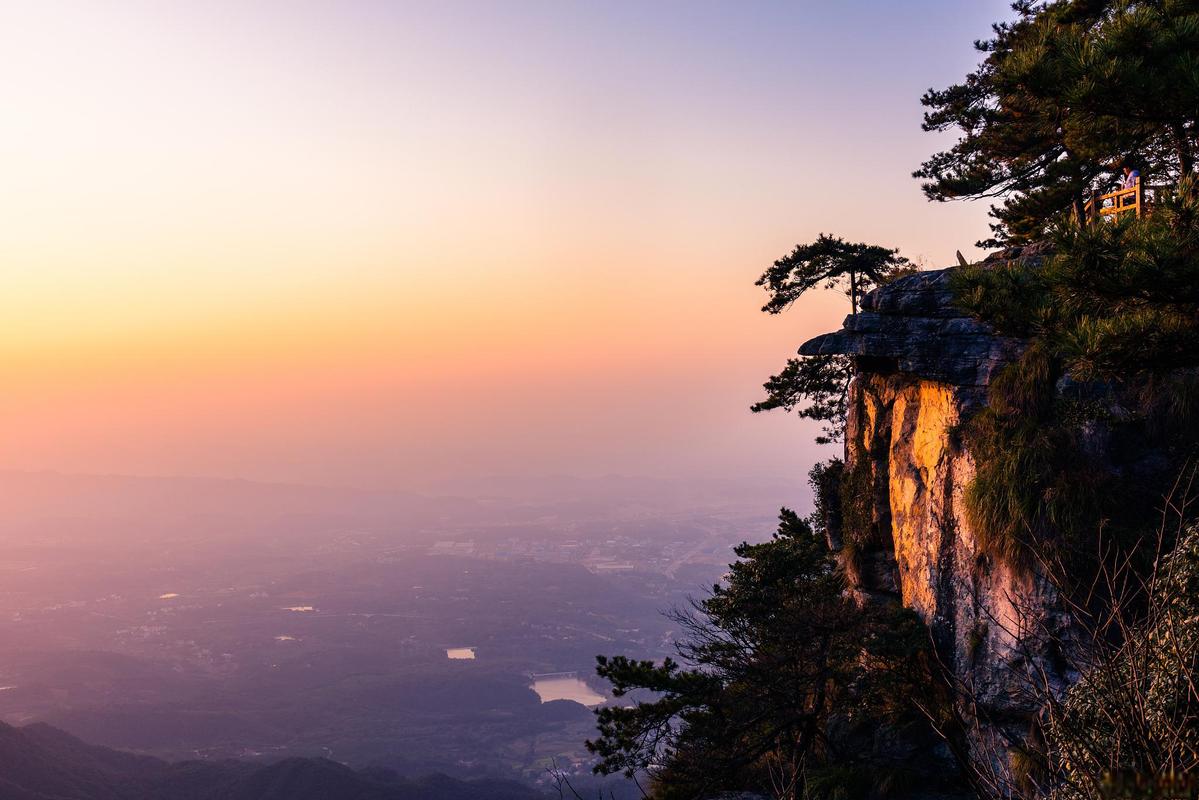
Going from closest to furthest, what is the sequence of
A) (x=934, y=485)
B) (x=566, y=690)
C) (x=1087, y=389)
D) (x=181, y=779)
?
(x=1087, y=389) → (x=934, y=485) → (x=181, y=779) → (x=566, y=690)

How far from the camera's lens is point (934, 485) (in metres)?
16.2

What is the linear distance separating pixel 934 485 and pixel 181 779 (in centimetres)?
7051

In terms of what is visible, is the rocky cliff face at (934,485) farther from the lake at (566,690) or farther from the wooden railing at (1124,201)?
the lake at (566,690)

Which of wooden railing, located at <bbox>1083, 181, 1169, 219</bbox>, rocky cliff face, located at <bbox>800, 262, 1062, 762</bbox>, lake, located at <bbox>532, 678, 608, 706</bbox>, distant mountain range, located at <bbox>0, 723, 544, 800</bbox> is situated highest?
wooden railing, located at <bbox>1083, 181, 1169, 219</bbox>

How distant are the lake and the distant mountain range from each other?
4923cm

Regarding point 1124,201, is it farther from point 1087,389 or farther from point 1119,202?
point 1087,389

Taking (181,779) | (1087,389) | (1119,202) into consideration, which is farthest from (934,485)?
(181,779)

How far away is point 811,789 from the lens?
14.1 metres

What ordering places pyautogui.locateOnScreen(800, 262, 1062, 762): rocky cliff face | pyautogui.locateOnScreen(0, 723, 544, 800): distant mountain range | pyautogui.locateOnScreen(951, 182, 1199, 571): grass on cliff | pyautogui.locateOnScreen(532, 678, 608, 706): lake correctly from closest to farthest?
pyautogui.locateOnScreen(951, 182, 1199, 571): grass on cliff → pyautogui.locateOnScreen(800, 262, 1062, 762): rocky cliff face → pyautogui.locateOnScreen(0, 723, 544, 800): distant mountain range → pyautogui.locateOnScreen(532, 678, 608, 706): lake

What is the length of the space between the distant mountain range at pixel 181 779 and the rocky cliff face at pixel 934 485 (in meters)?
54.7

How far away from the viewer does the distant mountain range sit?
57.4 metres

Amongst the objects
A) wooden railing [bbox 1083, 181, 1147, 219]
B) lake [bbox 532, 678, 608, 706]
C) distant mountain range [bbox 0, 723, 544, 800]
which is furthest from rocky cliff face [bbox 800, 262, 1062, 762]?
lake [bbox 532, 678, 608, 706]

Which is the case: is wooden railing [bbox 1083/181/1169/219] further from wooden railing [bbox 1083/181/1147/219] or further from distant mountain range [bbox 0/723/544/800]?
distant mountain range [bbox 0/723/544/800]

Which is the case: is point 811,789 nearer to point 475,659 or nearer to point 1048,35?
point 1048,35
